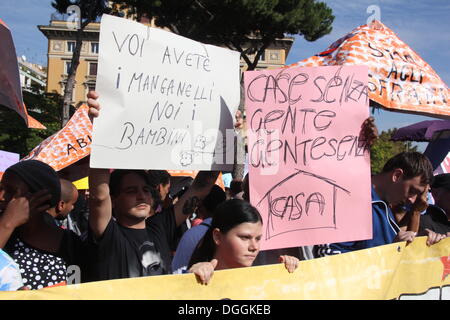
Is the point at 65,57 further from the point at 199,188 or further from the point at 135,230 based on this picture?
the point at 135,230

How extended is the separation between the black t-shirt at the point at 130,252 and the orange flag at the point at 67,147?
2.02 metres

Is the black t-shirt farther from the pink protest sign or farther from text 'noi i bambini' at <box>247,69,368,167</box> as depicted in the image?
text 'noi i bambini' at <box>247,69,368,167</box>

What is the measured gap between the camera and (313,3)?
58.3 ft

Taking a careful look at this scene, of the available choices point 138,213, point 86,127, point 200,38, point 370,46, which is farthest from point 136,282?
point 200,38

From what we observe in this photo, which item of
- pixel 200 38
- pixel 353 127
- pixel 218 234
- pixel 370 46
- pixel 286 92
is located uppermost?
pixel 200 38

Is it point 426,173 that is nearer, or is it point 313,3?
point 426,173

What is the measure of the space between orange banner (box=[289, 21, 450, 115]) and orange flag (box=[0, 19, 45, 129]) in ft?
4.71

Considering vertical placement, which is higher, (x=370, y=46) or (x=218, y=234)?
(x=370, y=46)

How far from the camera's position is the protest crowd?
1.81m

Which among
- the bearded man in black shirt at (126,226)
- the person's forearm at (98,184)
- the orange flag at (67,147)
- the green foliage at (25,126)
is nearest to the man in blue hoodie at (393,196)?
the bearded man in black shirt at (126,226)

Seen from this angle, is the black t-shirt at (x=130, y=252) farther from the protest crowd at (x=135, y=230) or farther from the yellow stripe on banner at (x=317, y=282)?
the yellow stripe on banner at (x=317, y=282)
